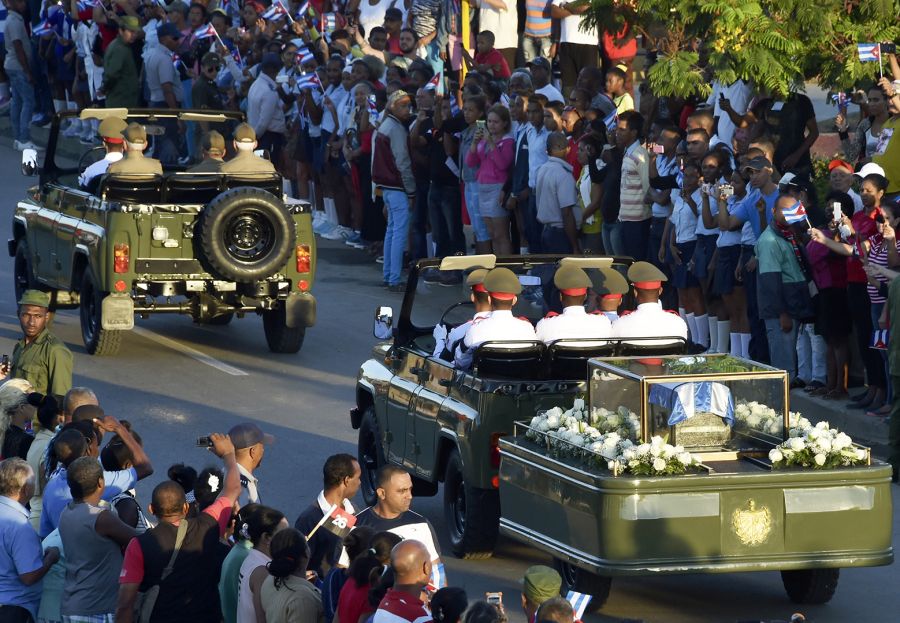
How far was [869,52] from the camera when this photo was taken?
15.2 m

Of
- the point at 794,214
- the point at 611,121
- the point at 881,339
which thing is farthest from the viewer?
the point at 611,121

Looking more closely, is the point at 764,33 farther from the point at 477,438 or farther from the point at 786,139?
the point at 477,438

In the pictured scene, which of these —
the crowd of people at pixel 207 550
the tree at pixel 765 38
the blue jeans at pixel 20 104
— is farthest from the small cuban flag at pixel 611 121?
the blue jeans at pixel 20 104

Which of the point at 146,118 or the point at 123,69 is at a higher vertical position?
the point at 123,69

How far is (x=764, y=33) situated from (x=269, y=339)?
574 cm

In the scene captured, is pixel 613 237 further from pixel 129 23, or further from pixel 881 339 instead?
pixel 129 23

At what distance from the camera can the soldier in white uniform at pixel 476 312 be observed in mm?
11273

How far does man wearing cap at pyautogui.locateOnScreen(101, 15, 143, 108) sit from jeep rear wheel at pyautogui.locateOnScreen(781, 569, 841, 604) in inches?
756

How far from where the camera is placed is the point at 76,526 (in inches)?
317

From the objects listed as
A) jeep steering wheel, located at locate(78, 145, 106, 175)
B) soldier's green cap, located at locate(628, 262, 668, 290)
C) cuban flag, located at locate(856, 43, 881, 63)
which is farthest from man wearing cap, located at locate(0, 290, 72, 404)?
cuban flag, located at locate(856, 43, 881, 63)

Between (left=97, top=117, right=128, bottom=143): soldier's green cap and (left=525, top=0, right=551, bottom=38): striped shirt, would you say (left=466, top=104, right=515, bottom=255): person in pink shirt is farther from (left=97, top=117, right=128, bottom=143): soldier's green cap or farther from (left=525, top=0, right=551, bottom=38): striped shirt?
(left=97, top=117, right=128, bottom=143): soldier's green cap

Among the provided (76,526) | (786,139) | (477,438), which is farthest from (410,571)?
(786,139)

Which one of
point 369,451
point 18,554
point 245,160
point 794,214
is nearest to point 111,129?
point 245,160

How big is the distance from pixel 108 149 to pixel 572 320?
8186mm
